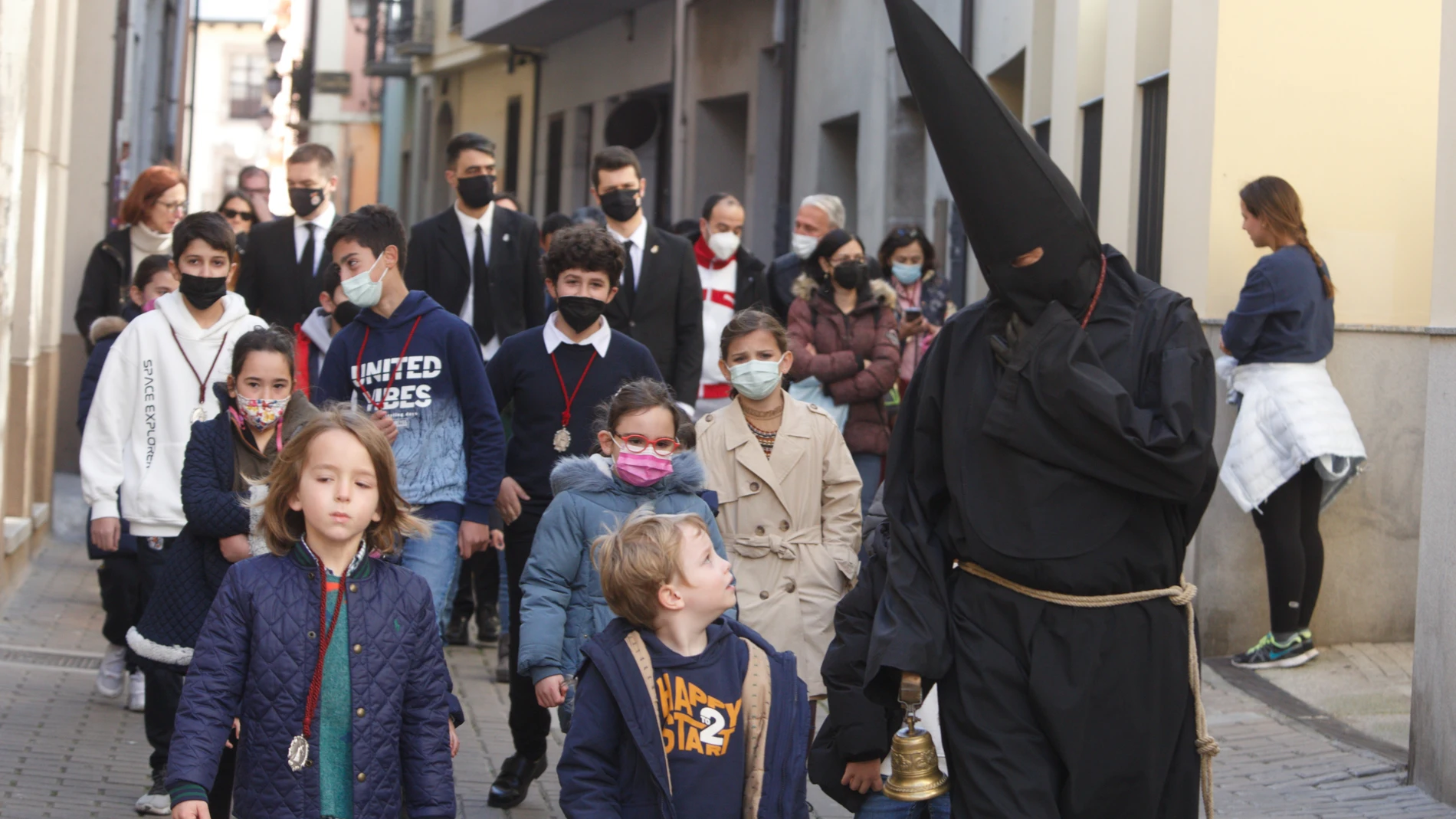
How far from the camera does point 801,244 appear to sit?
10773mm

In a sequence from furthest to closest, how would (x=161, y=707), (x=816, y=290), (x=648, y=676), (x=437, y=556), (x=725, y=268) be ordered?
(x=725, y=268)
(x=816, y=290)
(x=437, y=556)
(x=161, y=707)
(x=648, y=676)

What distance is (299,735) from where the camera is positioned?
14.0 feet

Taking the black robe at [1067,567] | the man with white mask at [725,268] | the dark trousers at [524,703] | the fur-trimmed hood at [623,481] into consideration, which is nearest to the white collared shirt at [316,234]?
the man with white mask at [725,268]

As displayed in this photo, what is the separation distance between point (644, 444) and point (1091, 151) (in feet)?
24.1

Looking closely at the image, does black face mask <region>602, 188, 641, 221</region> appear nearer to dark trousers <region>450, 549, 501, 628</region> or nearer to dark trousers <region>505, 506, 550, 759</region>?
dark trousers <region>450, 549, 501, 628</region>

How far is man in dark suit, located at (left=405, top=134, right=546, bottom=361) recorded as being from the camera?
9.22 metres

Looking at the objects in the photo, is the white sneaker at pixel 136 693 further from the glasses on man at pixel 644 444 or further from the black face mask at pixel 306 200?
the glasses on man at pixel 644 444

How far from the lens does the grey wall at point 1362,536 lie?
29.8 feet

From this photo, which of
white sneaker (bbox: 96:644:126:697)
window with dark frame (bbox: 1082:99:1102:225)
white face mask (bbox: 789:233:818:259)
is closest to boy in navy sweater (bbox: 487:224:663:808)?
white sneaker (bbox: 96:644:126:697)

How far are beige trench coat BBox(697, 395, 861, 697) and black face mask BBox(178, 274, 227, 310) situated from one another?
6.05 feet

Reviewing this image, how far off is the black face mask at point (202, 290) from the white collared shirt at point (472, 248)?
2.45 m

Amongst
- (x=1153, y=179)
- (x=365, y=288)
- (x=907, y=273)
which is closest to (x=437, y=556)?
(x=365, y=288)

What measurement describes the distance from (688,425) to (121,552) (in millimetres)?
2829

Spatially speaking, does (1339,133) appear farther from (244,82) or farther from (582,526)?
(244,82)
